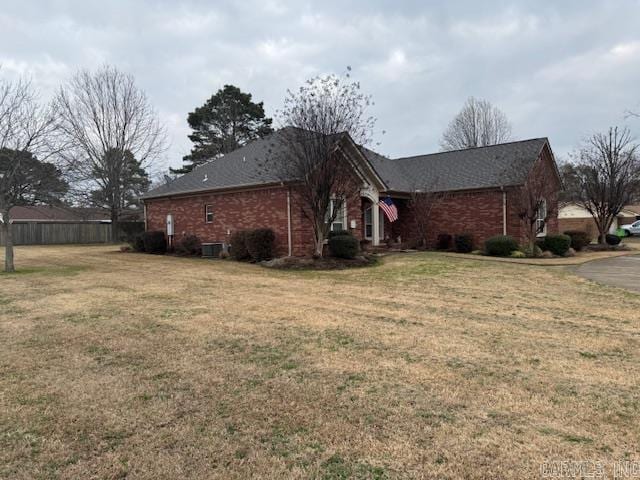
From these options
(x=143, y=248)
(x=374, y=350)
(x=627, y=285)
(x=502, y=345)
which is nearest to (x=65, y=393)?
(x=374, y=350)

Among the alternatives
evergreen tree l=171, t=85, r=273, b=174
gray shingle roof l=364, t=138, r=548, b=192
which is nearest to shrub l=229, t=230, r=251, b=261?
gray shingle roof l=364, t=138, r=548, b=192

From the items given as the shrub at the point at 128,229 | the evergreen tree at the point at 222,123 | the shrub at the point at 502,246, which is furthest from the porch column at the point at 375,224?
the evergreen tree at the point at 222,123

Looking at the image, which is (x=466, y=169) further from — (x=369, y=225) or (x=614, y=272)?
(x=614, y=272)

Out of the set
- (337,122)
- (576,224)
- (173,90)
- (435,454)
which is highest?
(173,90)

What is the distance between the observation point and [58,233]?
3547 cm

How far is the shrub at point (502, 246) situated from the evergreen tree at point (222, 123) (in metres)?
28.8

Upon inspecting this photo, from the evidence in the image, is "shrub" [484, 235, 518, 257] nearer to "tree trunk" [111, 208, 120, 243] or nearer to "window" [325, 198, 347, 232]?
"window" [325, 198, 347, 232]

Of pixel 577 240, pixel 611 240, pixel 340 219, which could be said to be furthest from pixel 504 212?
pixel 611 240

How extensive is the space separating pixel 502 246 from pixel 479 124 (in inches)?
1242

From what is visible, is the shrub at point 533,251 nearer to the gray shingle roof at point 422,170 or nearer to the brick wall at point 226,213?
the gray shingle roof at point 422,170

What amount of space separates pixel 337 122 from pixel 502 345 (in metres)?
10.6

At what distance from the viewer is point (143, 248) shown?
23.1 m

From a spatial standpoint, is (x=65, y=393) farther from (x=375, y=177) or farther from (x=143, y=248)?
(x=143, y=248)

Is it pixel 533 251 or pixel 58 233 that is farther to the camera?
pixel 58 233
